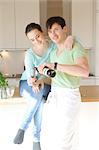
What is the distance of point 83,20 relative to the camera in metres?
4.49

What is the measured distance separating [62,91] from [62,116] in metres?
0.16

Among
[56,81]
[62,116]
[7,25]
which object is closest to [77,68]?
[56,81]

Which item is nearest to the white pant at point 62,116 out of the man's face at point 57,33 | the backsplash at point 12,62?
the man's face at point 57,33

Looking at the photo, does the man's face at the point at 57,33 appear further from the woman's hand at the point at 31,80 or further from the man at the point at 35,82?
the woman's hand at the point at 31,80

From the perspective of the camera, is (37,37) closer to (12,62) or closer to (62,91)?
(62,91)

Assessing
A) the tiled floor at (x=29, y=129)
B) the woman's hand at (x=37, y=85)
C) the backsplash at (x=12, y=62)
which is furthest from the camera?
the backsplash at (x=12, y=62)

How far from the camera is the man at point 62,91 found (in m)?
1.87

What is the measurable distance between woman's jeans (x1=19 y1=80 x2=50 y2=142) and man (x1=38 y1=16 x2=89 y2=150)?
6.0 inches

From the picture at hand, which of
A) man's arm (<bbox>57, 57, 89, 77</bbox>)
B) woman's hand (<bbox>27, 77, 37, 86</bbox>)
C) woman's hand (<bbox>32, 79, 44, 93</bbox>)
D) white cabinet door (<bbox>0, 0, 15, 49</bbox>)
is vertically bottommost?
woman's hand (<bbox>32, 79, 44, 93</bbox>)

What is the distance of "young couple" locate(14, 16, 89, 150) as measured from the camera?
1857 mm

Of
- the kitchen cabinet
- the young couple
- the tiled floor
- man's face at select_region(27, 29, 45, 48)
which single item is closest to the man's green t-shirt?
the young couple

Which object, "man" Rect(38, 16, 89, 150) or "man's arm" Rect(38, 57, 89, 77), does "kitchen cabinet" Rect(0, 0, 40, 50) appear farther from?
"man's arm" Rect(38, 57, 89, 77)

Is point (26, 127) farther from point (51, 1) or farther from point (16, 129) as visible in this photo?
point (51, 1)

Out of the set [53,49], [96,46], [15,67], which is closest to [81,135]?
[53,49]
